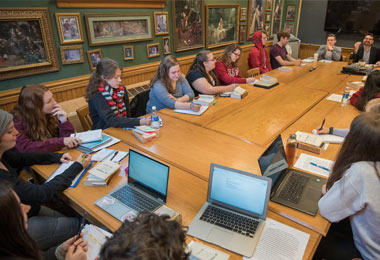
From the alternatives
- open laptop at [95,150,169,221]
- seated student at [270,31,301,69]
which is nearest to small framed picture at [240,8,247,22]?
seated student at [270,31,301,69]

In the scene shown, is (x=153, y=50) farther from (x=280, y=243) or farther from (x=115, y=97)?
(x=280, y=243)

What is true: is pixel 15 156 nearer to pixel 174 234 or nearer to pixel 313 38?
pixel 174 234

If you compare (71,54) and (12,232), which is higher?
(71,54)

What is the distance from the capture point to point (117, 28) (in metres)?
3.91

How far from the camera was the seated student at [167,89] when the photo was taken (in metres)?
2.92

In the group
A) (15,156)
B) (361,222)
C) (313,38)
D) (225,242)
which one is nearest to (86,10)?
(15,156)

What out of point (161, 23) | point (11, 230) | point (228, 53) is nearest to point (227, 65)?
point (228, 53)

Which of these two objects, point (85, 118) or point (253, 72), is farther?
point (253, 72)

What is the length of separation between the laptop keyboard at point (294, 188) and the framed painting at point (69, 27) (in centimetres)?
329

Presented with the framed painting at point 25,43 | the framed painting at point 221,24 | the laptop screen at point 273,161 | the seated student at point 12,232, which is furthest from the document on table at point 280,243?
the framed painting at point 221,24

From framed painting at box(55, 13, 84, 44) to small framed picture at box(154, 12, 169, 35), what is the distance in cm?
138

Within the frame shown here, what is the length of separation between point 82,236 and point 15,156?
3.17 feet

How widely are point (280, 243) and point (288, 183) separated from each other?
1.64ft

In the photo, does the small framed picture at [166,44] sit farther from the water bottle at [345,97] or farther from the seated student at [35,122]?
the water bottle at [345,97]
